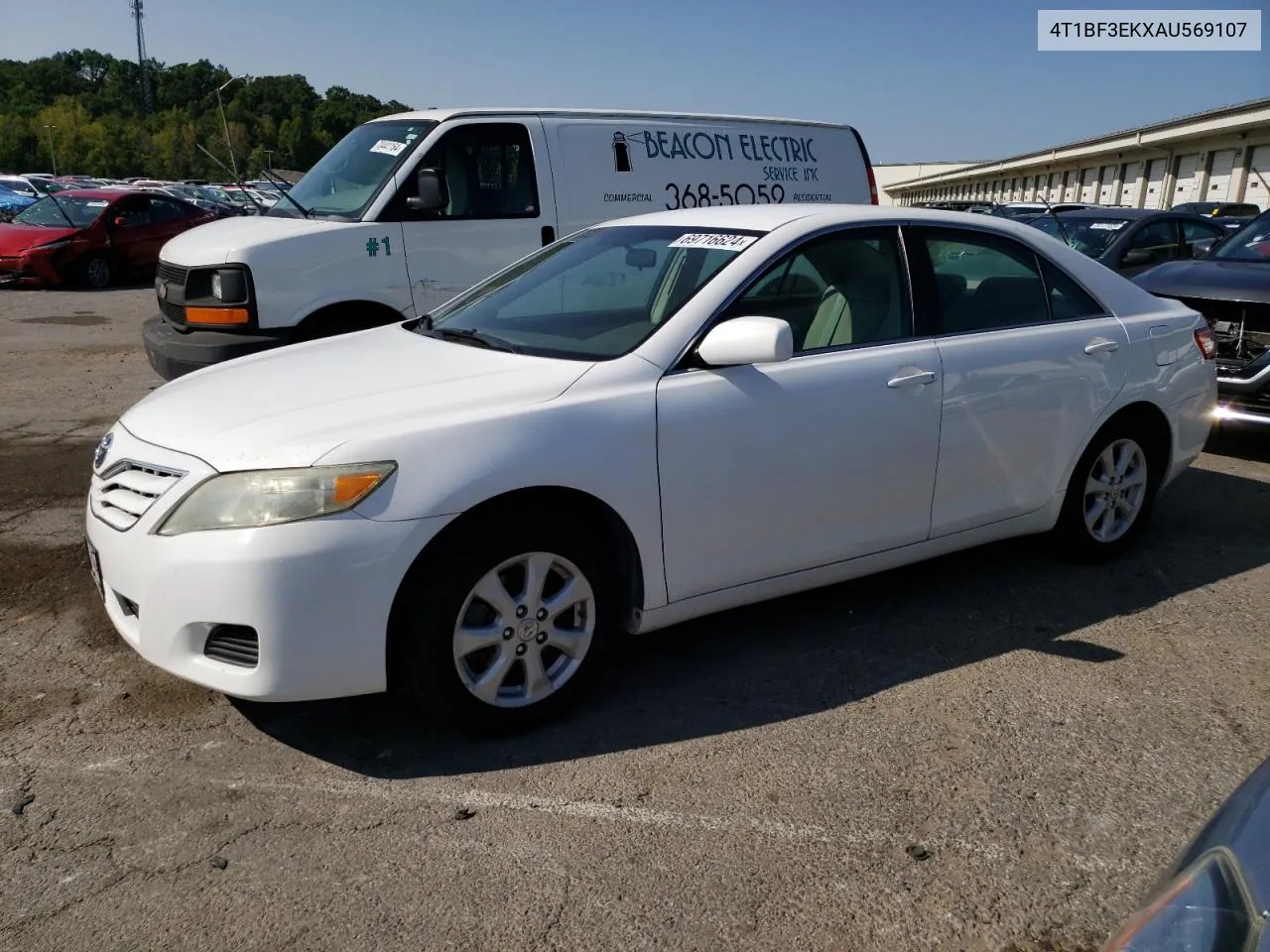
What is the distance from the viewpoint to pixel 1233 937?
1378 mm

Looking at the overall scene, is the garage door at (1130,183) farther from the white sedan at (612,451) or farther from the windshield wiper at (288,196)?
the white sedan at (612,451)

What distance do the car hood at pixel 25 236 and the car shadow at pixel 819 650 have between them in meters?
16.1

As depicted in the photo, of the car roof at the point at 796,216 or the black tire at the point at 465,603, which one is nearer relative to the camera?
the black tire at the point at 465,603

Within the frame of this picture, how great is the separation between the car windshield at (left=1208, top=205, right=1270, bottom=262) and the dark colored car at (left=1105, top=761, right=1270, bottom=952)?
7.51 metres

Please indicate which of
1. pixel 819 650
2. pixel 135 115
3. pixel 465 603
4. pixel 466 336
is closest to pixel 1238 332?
pixel 819 650

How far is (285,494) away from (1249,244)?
8180mm

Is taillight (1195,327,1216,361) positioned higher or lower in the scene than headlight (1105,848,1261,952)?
higher

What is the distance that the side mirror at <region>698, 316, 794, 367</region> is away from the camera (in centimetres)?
335

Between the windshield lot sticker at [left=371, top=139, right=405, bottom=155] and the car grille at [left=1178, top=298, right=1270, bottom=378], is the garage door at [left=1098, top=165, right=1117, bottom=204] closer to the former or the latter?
the car grille at [left=1178, top=298, right=1270, bottom=378]

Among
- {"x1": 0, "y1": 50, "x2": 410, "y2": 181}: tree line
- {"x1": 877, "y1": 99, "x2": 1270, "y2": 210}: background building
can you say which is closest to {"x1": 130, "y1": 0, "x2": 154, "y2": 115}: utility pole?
{"x1": 0, "y1": 50, "x2": 410, "y2": 181}: tree line

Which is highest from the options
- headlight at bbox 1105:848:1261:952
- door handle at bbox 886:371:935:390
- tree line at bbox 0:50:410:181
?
tree line at bbox 0:50:410:181

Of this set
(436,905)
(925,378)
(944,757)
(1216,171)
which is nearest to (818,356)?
(925,378)

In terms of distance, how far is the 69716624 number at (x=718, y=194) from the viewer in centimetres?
790

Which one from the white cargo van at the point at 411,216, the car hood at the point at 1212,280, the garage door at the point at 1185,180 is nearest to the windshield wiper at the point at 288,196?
the white cargo van at the point at 411,216
